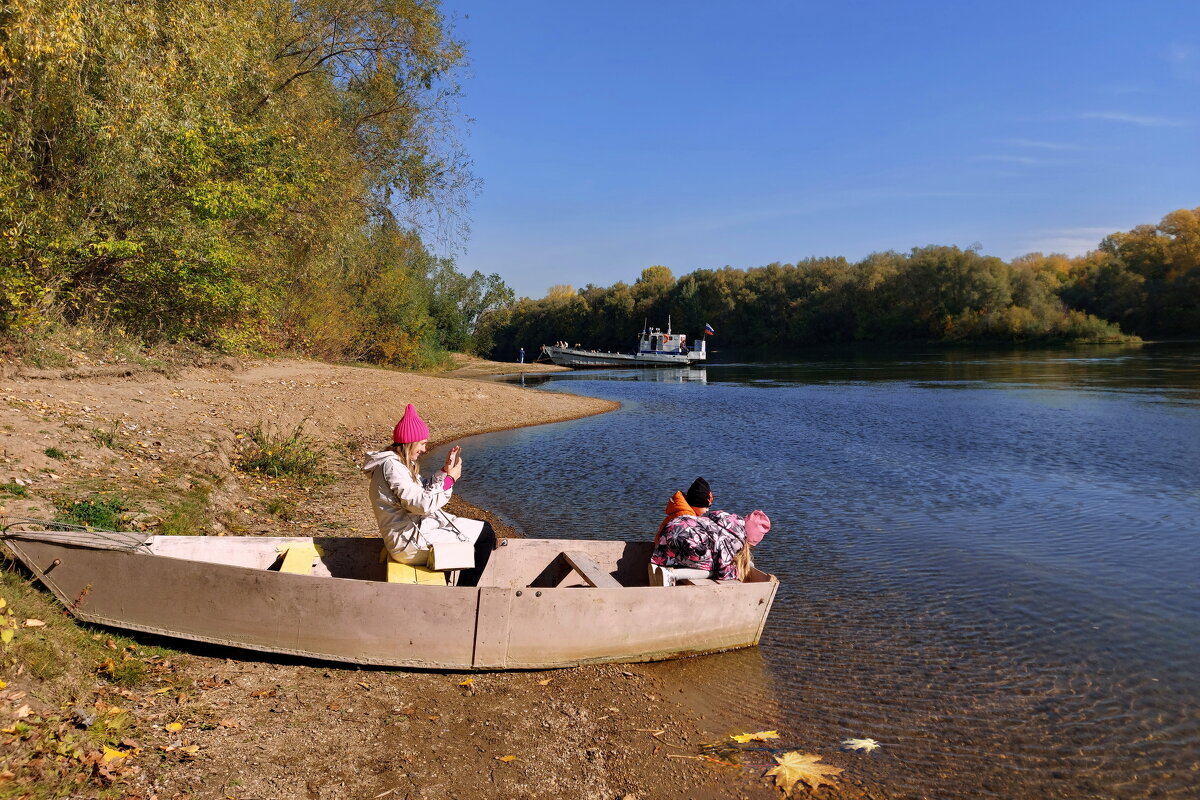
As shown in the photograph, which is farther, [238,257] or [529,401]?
[529,401]

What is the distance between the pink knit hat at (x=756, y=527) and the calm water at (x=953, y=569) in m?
0.99

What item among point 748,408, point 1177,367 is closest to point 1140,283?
point 1177,367

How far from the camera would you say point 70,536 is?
529 centimetres

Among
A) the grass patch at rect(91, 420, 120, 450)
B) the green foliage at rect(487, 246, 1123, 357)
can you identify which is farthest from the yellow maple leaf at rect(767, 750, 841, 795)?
the green foliage at rect(487, 246, 1123, 357)

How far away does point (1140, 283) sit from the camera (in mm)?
71500

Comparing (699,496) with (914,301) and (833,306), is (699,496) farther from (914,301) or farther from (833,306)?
(833,306)

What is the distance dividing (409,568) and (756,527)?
302 cm

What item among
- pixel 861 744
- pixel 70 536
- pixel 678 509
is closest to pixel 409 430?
pixel 70 536

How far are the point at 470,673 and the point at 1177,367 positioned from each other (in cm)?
4727

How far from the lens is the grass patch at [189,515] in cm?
735

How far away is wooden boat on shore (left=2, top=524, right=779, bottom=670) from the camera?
5336 mm

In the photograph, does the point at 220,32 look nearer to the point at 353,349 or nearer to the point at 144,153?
the point at 144,153

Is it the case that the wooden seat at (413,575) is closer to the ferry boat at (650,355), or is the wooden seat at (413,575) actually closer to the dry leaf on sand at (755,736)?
the dry leaf on sand at (755,736)

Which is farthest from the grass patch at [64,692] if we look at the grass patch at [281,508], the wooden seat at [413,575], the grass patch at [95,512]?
the grass patch at [281,508]
